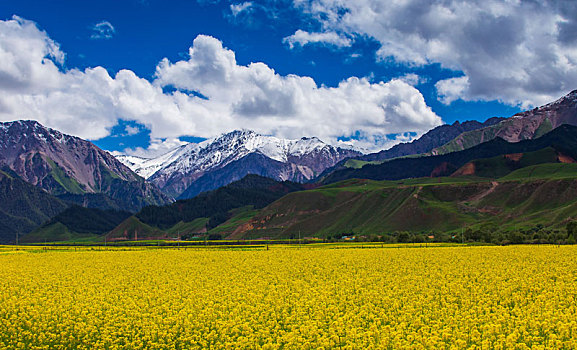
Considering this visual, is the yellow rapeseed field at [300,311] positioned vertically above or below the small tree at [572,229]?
below

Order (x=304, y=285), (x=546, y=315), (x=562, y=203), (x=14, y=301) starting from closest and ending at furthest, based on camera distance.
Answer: (x=546, y=315) → (x=14, y=301) → (x=304, y=285) → (x=562, y=203)

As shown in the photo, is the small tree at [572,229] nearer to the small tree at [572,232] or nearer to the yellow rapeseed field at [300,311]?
the small tree at [572,232]

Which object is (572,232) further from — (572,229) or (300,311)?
(300,311)

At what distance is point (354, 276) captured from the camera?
1764 inches

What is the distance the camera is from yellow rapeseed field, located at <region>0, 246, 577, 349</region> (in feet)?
72.8

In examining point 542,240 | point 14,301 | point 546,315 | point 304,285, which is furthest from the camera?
point 542,240

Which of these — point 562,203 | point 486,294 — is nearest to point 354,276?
point 486,294

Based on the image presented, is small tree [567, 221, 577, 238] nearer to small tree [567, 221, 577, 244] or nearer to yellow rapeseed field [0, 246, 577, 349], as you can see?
small tree [567, 221, 577, 244]

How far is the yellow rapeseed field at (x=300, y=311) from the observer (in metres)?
22.2

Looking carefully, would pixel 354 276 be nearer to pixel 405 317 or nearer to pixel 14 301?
pixel 405 317

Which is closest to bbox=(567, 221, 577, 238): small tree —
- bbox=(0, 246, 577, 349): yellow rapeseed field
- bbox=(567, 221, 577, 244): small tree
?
bbox=(567, 221, 577, 244): small tree

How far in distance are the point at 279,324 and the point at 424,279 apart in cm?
1815

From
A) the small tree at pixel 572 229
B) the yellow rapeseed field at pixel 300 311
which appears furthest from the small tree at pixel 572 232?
the yellow rapeseed field at pixel 300 311

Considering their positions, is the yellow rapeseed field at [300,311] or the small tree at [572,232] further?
the small tree at [572,232]
